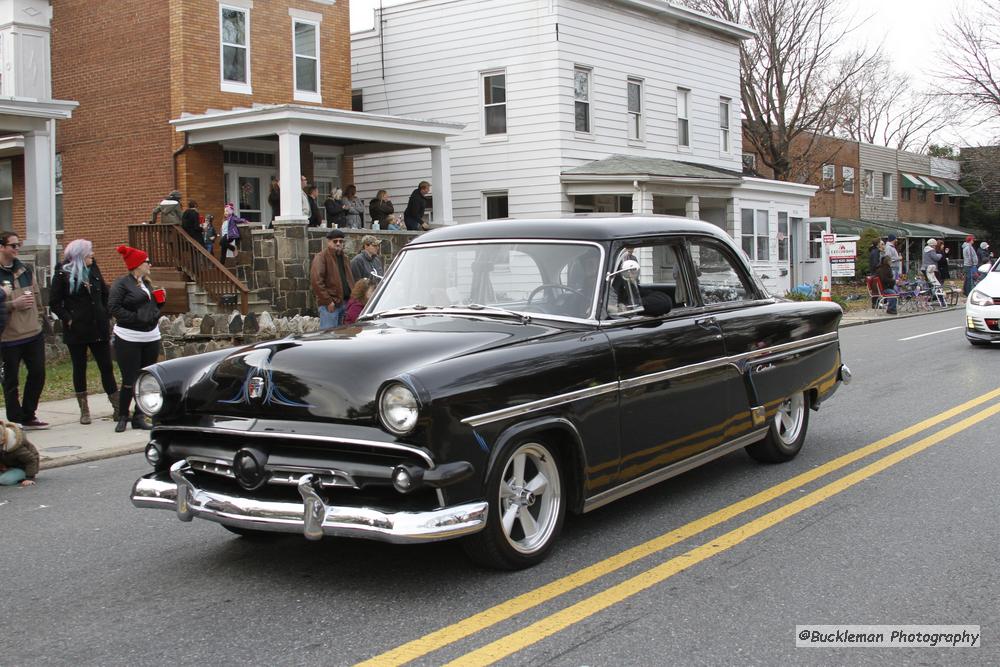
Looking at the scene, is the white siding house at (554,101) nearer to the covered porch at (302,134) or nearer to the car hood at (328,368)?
the covered porch at (302,134)

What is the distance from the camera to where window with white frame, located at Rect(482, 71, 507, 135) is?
25.5m

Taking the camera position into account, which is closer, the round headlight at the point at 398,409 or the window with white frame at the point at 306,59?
Answer: the round headlight at the point at 398,409

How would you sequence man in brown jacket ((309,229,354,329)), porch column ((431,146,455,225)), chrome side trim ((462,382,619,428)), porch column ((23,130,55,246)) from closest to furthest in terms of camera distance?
1. chrome side trim ((462,382,619,428))
2. man in brown jacket ((309,229,354,329))
3. porch column ((23,130,55,246))
4. porch column ((431,146,455,225))

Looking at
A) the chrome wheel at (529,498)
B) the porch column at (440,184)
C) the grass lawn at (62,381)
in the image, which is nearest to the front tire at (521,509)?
the chrome wheel at (529,498)

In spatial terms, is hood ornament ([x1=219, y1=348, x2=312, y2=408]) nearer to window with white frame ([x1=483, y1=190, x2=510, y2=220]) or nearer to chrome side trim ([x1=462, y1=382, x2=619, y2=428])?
chrome side trim ([x1=462, y1=382, x2=619, y2=428])

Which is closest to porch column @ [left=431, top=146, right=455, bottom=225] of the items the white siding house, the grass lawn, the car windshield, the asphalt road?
the white siding house

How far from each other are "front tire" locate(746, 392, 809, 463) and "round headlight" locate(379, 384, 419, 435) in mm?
3575

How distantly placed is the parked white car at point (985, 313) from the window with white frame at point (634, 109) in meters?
12.9

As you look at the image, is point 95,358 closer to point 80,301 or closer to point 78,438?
point 80,301

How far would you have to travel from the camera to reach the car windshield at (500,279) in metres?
5.88

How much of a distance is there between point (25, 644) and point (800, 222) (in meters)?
31.3

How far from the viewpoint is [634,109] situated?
90.1 ft

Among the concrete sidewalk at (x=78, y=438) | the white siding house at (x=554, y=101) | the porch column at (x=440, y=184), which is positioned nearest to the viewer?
the concrete sidewalk at (x=78, y=438)

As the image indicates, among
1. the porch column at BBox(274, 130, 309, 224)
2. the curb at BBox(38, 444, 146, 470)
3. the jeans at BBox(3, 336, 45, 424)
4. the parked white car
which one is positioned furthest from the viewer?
the porch column at BBox(274, 130, 309, 224)
